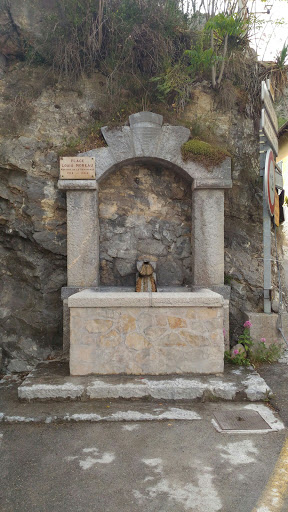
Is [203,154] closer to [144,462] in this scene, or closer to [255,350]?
[255,350]

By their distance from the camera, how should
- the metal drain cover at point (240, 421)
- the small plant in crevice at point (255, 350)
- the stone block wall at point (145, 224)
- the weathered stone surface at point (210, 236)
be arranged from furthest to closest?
the stone block wall at point (145, 224)
the weathered stone surface at point (210, 236)
the small plant in crevice at point (255, 350)
the metal drain cover at point (240, 421)

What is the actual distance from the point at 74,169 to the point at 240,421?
11.5 feet

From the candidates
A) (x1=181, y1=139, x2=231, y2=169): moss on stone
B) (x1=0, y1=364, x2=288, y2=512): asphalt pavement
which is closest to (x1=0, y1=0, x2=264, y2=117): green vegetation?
(x1=181, y1=139, x2=231, y2=169): moss on stone

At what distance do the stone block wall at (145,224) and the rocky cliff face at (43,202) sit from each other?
0.33ft

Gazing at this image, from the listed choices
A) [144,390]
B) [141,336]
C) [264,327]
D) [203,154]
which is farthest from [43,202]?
[264,327]

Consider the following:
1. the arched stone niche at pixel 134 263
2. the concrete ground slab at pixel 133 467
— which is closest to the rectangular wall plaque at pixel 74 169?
the arched stone niche at pixel 134 263

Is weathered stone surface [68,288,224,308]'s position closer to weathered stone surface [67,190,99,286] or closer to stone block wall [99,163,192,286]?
weathered stone surface [67,190,99,286]

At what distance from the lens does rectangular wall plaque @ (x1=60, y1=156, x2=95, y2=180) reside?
194 inches

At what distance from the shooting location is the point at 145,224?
213 inches

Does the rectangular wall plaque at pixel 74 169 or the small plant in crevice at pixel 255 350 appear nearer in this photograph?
the small plant in crevice at pixel 255 350

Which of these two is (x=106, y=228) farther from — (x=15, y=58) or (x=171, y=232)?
(x=15, y=58)

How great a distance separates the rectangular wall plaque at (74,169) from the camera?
4.94m

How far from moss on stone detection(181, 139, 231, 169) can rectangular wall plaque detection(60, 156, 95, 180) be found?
128 centimetres

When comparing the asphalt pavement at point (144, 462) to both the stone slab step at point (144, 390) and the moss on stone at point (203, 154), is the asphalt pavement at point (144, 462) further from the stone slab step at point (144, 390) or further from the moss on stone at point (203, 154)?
the moss on stone at point (203, 154)
